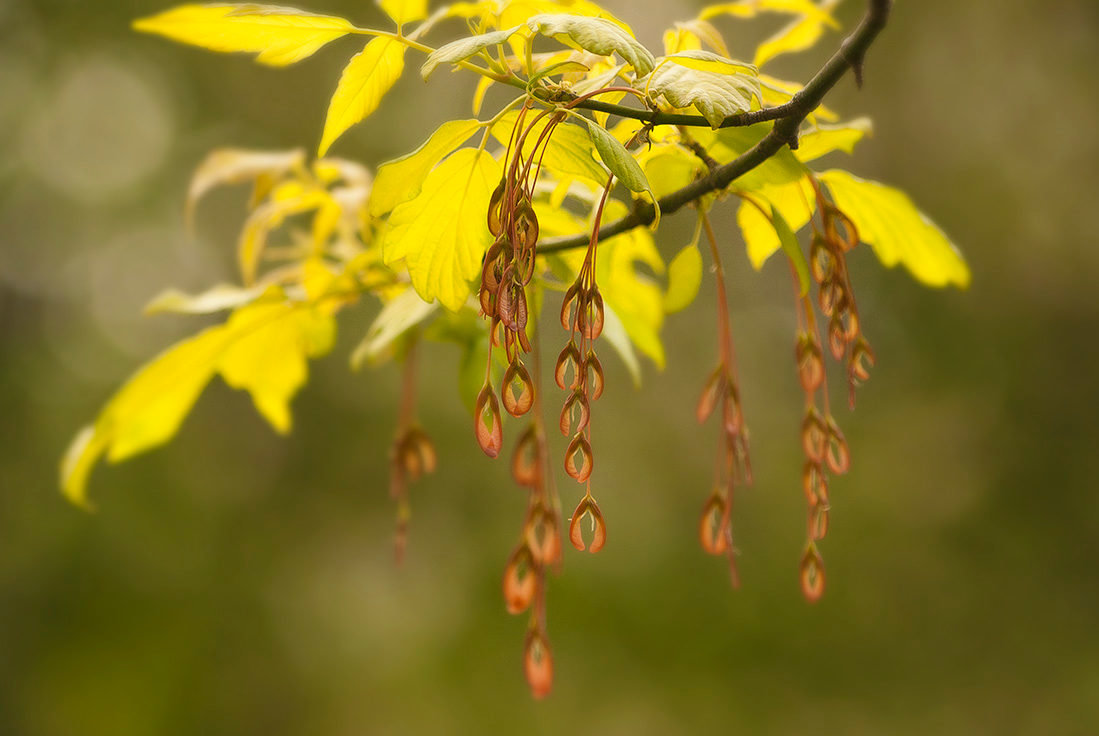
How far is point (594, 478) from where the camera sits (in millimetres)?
1759

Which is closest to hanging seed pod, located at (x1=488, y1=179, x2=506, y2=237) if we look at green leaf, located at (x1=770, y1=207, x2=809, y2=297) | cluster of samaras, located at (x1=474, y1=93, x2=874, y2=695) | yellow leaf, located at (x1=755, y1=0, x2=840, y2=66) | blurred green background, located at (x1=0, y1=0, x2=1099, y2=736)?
cluster of samaras, located at (x1=474, y1=93, x2=874, y2=695)

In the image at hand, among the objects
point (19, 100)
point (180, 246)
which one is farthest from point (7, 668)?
point (19, 100)

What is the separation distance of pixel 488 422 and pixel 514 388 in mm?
17

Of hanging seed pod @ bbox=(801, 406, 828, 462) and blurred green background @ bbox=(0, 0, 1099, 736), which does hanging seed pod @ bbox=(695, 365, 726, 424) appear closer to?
hanging seed pod @ bbox=(801, 406, 828, 462)

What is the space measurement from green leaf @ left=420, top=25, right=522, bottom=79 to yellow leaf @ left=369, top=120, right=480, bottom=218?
0.04m

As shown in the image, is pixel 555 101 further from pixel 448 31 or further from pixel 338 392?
pixel 448 31

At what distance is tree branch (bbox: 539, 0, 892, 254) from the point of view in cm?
24

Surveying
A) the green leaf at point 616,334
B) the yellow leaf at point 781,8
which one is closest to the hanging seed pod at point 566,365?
the green leaf at point 616,334

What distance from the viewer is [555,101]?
0.97 ft

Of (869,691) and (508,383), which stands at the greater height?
(508,383)

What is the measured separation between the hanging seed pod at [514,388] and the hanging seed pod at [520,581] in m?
0.12

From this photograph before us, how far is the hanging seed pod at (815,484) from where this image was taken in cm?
37

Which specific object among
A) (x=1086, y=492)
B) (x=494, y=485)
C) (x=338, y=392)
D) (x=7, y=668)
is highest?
(x=1086, y=492)

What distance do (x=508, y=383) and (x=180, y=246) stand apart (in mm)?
2064
